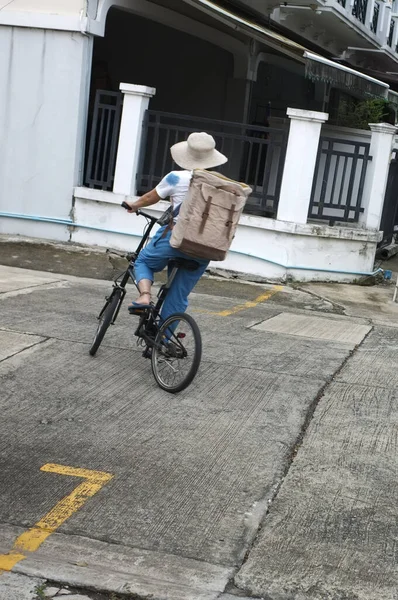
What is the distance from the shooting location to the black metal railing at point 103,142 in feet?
38.4

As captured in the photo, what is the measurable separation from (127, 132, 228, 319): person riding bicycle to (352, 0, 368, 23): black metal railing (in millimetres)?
13458

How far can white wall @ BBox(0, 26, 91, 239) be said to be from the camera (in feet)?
37.6

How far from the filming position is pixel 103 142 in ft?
39.3

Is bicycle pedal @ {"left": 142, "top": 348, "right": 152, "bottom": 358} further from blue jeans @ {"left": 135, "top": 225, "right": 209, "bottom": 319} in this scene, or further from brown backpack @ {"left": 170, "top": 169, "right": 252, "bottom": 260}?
brown backpack @ {"left": 170, "top": 169, "right": 252, "bottom": 260}

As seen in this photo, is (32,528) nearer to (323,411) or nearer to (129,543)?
(129,543)

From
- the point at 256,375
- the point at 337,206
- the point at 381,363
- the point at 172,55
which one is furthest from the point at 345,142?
the point at 172,55

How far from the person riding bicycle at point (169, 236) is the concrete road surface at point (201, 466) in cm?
57

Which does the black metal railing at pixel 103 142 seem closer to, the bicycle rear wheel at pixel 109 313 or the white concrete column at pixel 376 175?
the white concrete column at pixel 376 175

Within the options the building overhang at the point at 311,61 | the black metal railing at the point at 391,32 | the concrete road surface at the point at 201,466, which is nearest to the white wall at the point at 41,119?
the building overhang at the point at 311,61

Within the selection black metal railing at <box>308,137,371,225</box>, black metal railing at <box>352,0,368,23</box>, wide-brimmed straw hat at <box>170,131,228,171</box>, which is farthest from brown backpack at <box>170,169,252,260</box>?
black metal railing at <box>352,0,368,23</box>

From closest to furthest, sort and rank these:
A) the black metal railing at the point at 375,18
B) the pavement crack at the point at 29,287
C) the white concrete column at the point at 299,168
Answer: the pavement crack at the point at 29,287
the white concrete column at the point at 299,168
the black metal railing at the point at 375,18

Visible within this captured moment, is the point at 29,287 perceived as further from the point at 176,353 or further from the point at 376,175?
the point at 376,175

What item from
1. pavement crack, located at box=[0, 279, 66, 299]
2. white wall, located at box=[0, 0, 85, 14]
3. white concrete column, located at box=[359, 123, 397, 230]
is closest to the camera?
pavement crack, located at box=[0, 279, 66, 299]

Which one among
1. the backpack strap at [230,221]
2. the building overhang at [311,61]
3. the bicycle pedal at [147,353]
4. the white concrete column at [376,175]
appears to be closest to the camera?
the backpack strap at [230,221]
